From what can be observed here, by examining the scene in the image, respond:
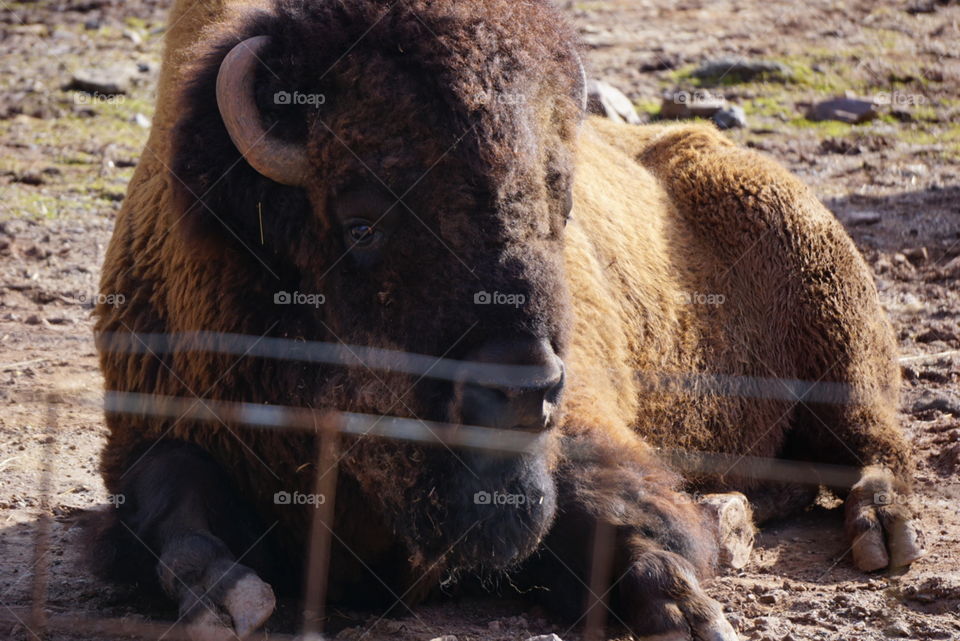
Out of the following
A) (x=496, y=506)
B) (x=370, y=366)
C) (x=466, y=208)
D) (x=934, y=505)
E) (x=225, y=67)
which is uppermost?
(x=225, y=67)

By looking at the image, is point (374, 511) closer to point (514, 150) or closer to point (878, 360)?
point (514, 150)

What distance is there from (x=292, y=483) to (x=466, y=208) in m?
1.13

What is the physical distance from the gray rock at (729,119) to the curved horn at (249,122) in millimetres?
6972

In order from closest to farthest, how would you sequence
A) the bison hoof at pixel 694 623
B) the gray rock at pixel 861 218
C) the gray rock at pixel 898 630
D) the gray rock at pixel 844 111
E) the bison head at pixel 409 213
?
the bison head at pixel 409 213, the bison hoof at pixel 694 623, the gray rock at pixel 898 630, the gray rock at pixel 861 218, the gray rock at pixel 844 111

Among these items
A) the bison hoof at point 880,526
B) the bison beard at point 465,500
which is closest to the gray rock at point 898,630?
the bison hoof at point 880,526

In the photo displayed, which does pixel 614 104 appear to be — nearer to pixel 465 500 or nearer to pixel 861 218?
pixel 861 218

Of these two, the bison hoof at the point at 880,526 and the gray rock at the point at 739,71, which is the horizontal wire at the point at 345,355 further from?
the gray rock at the point at 739,71

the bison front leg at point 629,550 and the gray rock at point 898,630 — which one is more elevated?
the bison front leg at point 629,550

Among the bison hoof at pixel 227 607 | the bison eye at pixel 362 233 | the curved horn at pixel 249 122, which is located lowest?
the bison hoof at pixel 227 607

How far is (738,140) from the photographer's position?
9.54 meters

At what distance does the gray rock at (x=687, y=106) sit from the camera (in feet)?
32.6

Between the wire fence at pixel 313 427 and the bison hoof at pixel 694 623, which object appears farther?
the bison hoof at pixel 694 623

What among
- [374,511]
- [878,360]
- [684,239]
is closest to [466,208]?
[374,511]

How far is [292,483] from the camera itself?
3.70m
